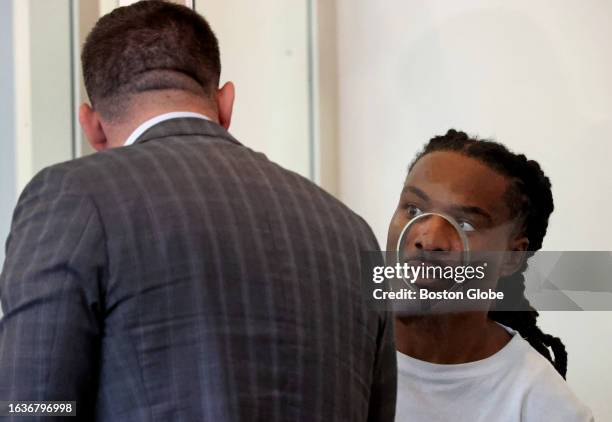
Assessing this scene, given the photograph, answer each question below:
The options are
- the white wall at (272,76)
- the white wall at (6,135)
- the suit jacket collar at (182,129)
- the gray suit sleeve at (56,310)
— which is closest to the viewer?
the gray suit sleeve at (56,310)

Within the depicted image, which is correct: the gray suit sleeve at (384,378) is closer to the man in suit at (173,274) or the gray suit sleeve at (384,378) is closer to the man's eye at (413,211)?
the man in suit at (173,274)

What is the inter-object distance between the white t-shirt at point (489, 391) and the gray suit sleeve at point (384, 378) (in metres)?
0.22

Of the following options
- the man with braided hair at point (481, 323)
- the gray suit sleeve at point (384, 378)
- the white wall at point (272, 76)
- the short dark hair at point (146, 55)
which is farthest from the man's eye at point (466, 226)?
the white wall at point (272, 76)

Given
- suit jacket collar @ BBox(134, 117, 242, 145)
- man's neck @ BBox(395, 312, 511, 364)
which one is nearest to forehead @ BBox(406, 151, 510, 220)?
man's neck @ BBox(395, 312, 511, 364)

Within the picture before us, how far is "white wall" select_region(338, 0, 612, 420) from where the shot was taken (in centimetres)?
149

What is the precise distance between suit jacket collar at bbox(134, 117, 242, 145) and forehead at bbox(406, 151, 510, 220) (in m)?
0.47

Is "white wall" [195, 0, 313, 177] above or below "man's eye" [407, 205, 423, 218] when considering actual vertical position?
above

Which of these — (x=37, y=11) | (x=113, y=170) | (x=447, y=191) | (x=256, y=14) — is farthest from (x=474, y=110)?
(x=113, y=170)

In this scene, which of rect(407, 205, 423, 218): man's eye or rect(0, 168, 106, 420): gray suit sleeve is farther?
rect(407, 205, 423, 218): man's eye

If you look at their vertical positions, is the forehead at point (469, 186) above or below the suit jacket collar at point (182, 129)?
below

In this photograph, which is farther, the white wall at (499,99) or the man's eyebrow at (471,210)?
the white wall at (499,99)

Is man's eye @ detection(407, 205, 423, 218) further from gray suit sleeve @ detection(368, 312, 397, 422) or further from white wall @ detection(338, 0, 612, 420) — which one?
gray suit sleeve @ detection(368, 312, 397, 422)

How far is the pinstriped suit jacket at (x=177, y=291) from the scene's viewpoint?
0.77m

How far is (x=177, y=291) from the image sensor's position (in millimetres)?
795
